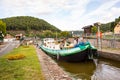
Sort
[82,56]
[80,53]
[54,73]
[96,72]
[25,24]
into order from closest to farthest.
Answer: [54,73], [96,72], [80,53], [82,56], [25,24]

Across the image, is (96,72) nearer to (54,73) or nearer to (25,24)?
(54,73)

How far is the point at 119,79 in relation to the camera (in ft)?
44.6

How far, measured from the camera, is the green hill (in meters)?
166

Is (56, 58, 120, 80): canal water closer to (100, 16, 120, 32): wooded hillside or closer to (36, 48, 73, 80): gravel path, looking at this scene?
(36, 48, 73, 80): gravel path

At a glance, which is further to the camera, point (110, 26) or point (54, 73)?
point (110, 26)

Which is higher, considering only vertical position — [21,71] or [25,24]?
[25,24]

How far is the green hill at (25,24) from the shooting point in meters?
166

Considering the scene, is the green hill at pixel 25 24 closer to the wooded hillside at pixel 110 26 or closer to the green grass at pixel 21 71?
the wooded hillside at pixel 110 26

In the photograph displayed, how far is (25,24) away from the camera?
6732 inches

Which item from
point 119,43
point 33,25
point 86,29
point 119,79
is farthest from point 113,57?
point 33,25

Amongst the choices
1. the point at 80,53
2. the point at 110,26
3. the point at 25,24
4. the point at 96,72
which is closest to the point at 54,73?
the point at 96,72

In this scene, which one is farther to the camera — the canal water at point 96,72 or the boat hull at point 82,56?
the boat hull at point 82,56

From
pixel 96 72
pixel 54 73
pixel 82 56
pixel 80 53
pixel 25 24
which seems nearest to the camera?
pixel 54 73

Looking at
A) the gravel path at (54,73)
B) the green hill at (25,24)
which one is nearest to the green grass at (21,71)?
the gravel path at (54,73)
